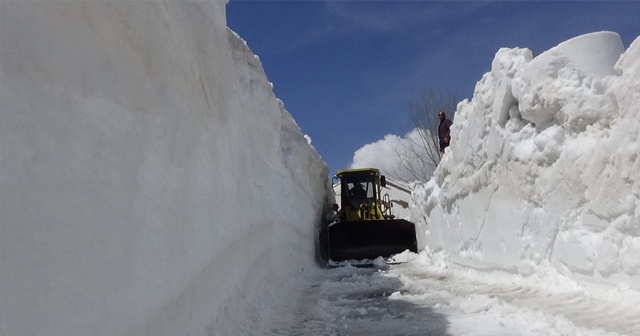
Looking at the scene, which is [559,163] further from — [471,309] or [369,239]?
[369,239]

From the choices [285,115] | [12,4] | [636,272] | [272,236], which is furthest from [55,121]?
[285,115]

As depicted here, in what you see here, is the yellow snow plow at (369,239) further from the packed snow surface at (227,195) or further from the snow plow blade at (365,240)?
the packed snow surface at (227,195)

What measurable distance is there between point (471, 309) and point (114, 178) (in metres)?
4.08

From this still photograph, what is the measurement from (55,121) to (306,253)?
36.3 ft

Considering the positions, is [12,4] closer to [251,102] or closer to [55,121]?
[55,121]

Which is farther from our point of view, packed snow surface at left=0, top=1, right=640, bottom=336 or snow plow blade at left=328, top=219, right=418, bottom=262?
snow plow blade at left=328, top=219, right=418, bottom=262

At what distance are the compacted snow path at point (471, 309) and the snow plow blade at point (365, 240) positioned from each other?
5.94m

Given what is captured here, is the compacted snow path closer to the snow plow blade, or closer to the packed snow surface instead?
the packed snow surface

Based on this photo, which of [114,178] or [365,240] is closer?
[114,178]

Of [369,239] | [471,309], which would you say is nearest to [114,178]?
[471,309]

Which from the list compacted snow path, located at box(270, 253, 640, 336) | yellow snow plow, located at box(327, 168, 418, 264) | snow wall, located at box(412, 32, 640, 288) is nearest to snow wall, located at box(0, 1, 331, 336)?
compacted snow path, located at box(270, 253, 640, 336)

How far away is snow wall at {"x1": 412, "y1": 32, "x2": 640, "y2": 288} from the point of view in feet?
15.4

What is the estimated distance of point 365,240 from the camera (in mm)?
14273

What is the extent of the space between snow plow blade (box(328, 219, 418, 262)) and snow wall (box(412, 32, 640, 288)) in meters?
4.99
